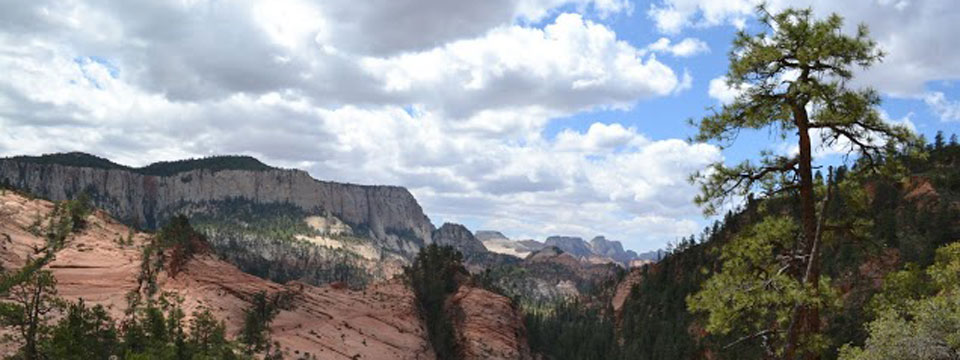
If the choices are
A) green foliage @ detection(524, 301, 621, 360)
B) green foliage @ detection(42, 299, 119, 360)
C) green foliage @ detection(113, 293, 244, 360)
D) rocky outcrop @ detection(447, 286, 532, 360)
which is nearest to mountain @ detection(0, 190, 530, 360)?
rocky outcrop @ detection(447, 286, 532, 360)

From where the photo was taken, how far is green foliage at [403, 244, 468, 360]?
9549cm

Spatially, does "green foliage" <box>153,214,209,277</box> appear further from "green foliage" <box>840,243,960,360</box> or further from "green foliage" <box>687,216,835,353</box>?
"green foliage" <box>687,216,835,353</box>

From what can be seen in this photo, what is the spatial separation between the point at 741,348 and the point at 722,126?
98767 mm

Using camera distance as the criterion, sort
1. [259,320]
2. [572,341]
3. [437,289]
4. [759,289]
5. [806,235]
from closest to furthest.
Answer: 1. [759,289]
2. [806,235]
3. [259,320]
4. [437,289]
5. [572,341]

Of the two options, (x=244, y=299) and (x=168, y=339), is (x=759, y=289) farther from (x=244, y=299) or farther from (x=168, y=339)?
(x=244, y=299)

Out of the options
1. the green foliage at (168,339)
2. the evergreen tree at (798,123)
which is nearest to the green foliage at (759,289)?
the evergreen tree at (798,123)

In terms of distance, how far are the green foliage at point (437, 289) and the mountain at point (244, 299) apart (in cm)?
206

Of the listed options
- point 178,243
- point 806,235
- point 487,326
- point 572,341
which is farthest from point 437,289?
point 806,235

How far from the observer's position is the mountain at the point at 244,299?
6631cm

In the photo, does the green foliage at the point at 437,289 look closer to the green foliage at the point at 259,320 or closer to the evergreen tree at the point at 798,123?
the green foliage at the point at 259,320

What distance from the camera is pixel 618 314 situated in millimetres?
186125

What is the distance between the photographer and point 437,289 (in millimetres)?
116688

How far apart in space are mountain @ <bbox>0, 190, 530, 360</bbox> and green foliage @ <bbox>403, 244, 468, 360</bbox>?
6.75 ft

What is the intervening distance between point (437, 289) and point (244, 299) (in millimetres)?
43972
